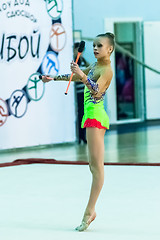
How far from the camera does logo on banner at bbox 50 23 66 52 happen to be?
27.1ft

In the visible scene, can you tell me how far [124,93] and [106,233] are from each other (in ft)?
31.1

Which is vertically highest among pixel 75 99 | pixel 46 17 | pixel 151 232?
pixel 46 17

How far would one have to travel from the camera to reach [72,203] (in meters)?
4.59

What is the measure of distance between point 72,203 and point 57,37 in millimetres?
4075

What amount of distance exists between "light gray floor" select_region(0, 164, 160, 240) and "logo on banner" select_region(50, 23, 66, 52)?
7.57ft

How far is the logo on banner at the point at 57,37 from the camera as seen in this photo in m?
8.25

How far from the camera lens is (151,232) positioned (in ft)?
12.1

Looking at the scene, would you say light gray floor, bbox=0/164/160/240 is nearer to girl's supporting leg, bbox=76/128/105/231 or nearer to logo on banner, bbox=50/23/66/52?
girl's supporting leg, bbox=76/128/105/231

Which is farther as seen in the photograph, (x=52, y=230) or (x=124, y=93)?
(x=124, y=93)

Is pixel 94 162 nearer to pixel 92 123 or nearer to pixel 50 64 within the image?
pixel 92 123

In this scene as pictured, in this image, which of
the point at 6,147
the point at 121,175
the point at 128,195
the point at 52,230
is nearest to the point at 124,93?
the point at 6,147

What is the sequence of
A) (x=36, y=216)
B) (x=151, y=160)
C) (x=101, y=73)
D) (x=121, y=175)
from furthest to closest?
(x=151, y=160) < (x=121, y=175) < (x=36, y=216) < (x=101, y=73)

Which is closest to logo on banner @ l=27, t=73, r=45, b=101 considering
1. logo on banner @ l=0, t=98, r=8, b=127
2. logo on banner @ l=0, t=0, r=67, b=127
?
logo on banner @ l=0, t=0, r=67, b=127

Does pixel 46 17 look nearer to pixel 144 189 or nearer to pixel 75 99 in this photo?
pixel 75 99
